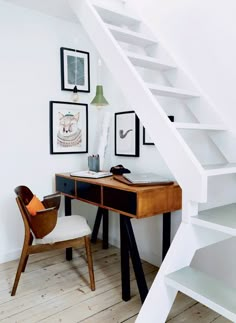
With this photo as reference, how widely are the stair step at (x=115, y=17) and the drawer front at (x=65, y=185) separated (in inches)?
53.9

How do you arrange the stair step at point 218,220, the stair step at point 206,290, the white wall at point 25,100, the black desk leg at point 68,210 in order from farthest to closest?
the black desk leg at point 68,210, the white wall at point 25,100, the stair step at point 218,220, the stair step at point 206,290

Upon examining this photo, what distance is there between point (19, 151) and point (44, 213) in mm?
910

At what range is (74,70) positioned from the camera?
2.96 m

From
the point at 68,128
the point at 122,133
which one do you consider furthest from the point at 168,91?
the point at 68,128

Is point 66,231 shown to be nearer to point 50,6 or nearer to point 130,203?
point 130,203

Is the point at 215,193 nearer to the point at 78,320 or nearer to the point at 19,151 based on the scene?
the point at 78,320

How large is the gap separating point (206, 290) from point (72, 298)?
1216mm

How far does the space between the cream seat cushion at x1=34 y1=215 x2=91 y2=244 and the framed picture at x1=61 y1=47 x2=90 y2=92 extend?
4.68 ft

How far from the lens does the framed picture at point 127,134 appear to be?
8.79 feet

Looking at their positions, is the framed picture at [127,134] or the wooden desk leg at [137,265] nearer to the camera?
the wooden desk leg at [137,265]

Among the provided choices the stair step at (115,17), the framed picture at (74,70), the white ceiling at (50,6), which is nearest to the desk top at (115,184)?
the framed picture at (74,70)

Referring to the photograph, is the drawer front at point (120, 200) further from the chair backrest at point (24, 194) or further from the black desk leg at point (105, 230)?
the black desk leg at point (105, 230)

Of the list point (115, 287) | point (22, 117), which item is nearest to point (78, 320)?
point (115, 287)

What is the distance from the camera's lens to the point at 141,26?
229 centimetres
